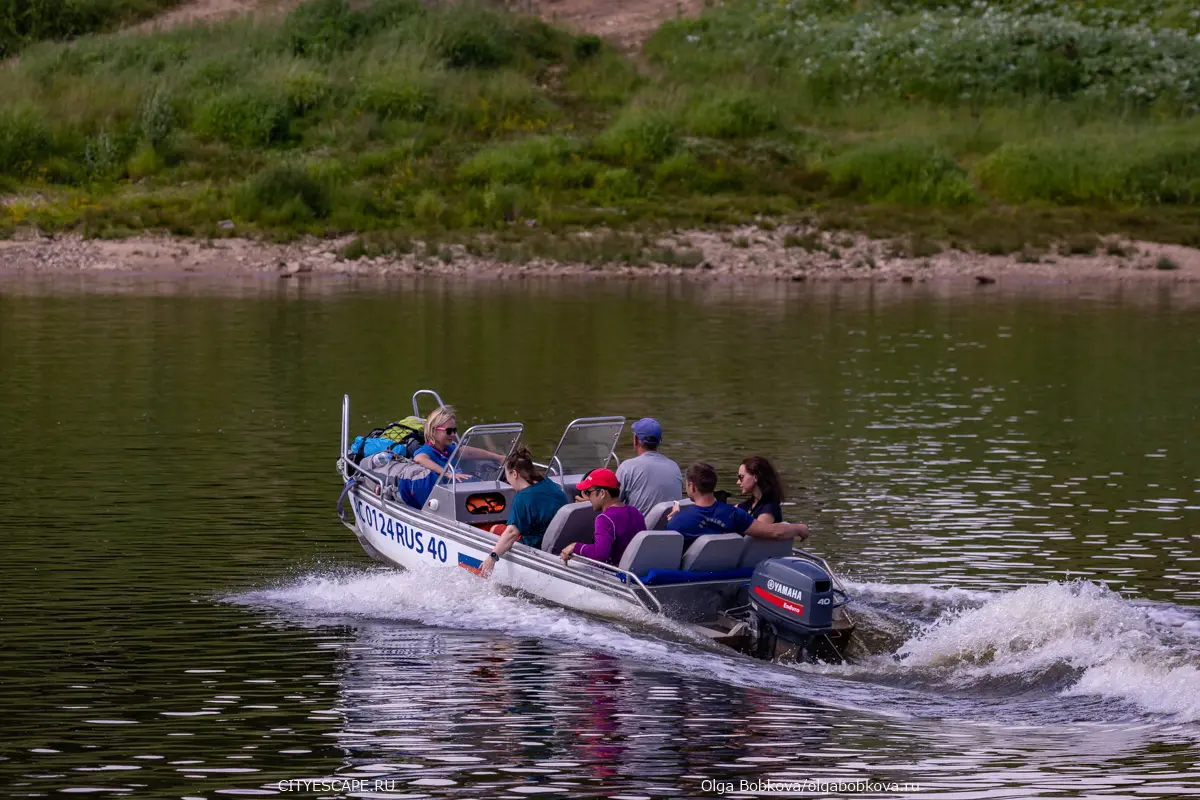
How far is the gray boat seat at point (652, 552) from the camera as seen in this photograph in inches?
547

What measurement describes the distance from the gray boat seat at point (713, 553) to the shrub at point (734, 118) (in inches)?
1694

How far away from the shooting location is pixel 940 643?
13.3 m

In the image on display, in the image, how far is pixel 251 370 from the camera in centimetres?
2989

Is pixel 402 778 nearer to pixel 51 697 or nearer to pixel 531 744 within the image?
pixel 531 744

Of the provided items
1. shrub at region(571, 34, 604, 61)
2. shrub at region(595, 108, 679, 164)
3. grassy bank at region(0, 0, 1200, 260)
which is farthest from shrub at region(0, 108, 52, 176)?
shrub at region(571, 34, 604, 61)

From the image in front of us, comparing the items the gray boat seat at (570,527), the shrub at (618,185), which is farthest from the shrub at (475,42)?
the gray boat seat at (570,527)

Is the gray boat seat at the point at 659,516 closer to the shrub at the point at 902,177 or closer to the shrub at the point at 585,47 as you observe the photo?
the shrub at the point at 902,177

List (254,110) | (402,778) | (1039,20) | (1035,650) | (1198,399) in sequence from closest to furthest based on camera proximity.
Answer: (402,778), (1035,650), (1198,399), (254,110), (1039,20)

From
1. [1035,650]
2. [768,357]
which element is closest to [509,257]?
[768,357]

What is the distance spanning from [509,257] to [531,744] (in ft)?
126

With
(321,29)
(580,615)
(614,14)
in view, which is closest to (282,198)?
(321,29)

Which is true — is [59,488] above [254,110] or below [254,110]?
below

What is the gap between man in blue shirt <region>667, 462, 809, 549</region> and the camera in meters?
14.1

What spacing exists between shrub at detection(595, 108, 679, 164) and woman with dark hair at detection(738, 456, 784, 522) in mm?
39909
